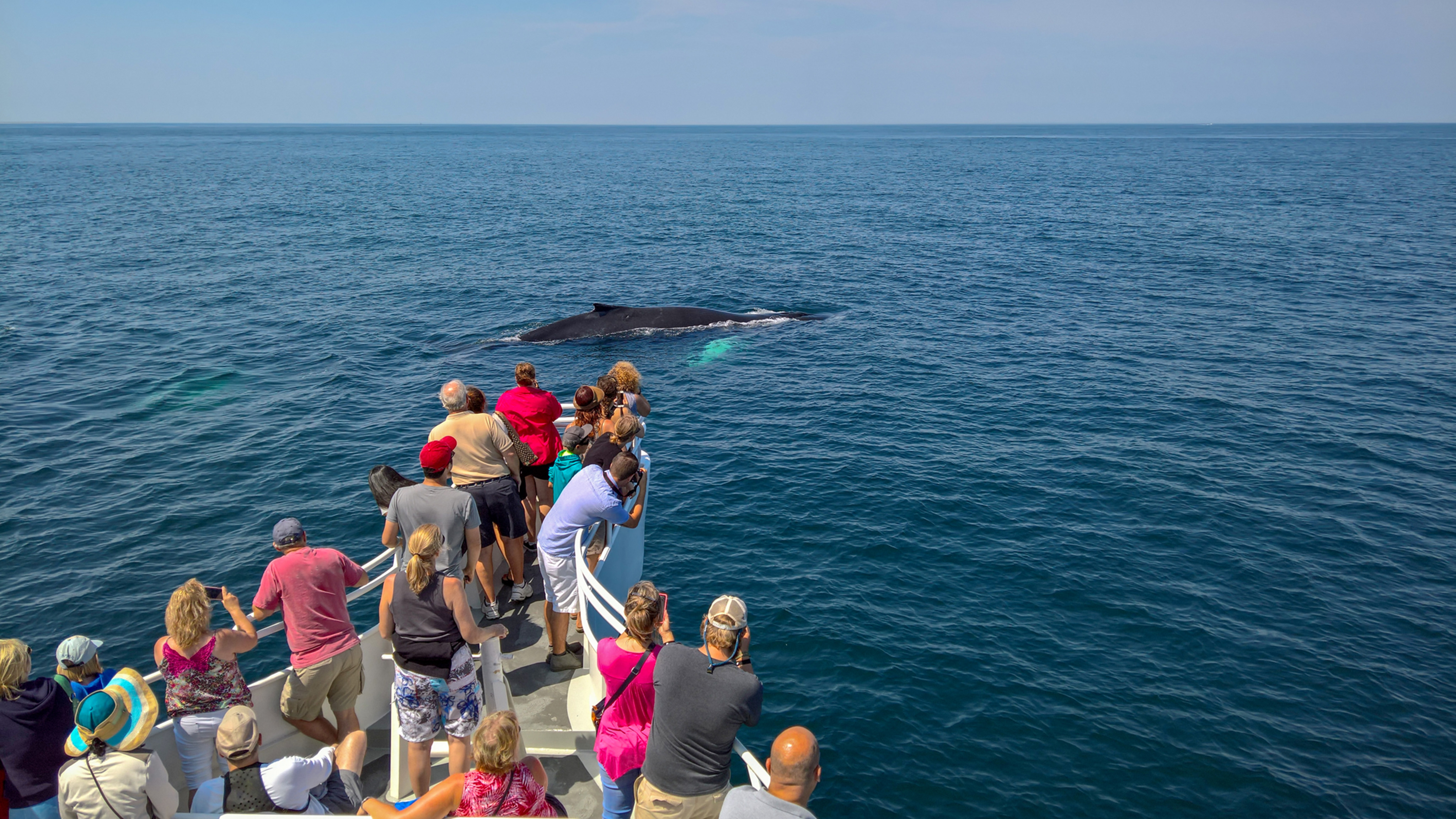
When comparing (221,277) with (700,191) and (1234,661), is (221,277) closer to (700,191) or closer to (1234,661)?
(1234,661)

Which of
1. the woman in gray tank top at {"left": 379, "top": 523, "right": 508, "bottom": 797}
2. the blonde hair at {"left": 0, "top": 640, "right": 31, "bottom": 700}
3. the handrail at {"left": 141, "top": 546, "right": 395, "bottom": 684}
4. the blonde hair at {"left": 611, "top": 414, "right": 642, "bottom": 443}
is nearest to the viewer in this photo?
the blonde hair at {"left": 0, "top": 640, "right": 31, "bottom": 700}

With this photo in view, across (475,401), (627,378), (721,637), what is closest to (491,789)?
(721,637)

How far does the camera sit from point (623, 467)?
8.13 metres

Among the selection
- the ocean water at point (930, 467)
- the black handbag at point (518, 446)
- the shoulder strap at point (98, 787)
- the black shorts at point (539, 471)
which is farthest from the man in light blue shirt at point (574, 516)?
the ocean water at point (930, 467)

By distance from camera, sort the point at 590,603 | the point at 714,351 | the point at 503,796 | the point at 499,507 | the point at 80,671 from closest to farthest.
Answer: the point at 503,796 → the point at 80,671 → the point at 590,603 → the point at 499,507 → the point at 714,351

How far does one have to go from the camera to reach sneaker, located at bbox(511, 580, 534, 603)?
9.92 m

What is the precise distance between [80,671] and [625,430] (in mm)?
4865

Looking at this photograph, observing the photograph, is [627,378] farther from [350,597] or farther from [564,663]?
[350,597]

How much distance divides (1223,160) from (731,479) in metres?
150

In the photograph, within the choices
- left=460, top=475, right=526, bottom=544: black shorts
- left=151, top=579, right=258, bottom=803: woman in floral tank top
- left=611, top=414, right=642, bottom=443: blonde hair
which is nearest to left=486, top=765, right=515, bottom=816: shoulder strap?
left=151, top=579, right=258, bottom=803: woman in floral tank top

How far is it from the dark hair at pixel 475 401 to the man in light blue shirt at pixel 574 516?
1.68 meters

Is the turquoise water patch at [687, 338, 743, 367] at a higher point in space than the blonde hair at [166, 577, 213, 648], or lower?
lower

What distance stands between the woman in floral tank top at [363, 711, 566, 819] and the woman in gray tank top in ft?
3.77

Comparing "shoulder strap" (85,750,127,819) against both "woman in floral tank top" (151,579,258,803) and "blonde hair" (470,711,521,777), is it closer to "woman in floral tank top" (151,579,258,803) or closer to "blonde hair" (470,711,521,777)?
"woman in floral tank top" (151,579,258,803)
